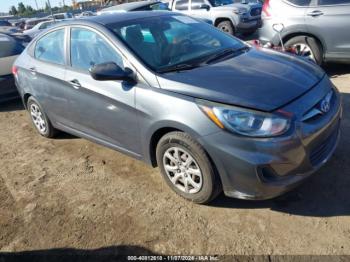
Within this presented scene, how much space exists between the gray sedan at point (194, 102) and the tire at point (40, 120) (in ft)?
1.97

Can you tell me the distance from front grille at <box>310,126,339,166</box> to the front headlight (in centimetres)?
44

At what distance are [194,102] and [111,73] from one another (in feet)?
2.86

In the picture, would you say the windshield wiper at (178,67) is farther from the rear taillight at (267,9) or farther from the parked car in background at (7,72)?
the parked car in background at (7,72)

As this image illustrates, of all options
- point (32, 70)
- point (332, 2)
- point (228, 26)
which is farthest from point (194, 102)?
point (228, 26)

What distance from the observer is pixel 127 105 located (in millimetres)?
3330

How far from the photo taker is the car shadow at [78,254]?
280cm

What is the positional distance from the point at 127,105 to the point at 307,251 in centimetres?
198

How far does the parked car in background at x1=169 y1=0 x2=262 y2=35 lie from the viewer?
1170 centimetres

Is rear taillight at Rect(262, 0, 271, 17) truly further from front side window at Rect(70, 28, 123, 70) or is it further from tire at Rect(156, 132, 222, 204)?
tire at Rect(156, 132, 222, 204)

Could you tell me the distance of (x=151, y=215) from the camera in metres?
3.22

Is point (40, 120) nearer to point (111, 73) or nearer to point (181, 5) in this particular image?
point (111, 73)

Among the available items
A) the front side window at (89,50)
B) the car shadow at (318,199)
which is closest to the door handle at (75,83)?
the front side window at (89,50)

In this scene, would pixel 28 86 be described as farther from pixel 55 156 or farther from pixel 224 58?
pixel 224 58

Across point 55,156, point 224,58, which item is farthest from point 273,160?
point 55,156
